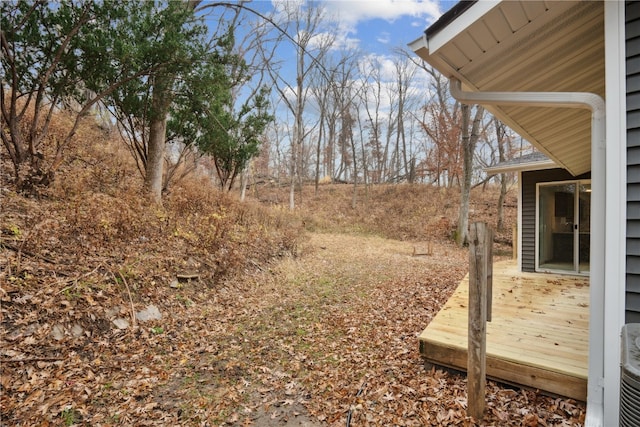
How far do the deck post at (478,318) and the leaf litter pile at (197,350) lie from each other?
0.19 m

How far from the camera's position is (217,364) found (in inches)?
135

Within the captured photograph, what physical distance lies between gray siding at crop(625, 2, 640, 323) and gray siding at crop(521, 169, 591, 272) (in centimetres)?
571

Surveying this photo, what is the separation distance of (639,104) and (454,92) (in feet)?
3.96

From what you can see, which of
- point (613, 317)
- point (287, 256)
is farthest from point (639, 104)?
point (287, 256)

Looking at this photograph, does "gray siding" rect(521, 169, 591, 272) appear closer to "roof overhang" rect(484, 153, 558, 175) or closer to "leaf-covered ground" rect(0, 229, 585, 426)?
"roof overhang" rect(484, 153, 558, 175)

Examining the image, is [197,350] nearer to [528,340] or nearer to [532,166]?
[528,340]

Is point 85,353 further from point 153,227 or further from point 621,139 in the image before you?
point 621,139

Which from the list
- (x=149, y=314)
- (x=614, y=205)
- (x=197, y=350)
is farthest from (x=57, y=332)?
(x=614, y=205)

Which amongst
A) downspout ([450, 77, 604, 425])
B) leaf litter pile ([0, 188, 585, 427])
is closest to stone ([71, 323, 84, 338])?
leaf litter pile ([0, 188, 585, 427])

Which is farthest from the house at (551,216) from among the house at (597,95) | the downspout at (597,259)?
the downspout at (597,259)

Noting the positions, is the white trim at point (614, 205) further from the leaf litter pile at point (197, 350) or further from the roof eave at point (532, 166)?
the roof eave at point (532, 166)

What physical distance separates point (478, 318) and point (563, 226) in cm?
604

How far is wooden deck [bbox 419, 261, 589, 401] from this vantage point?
2604mm

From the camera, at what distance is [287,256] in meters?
8.20
